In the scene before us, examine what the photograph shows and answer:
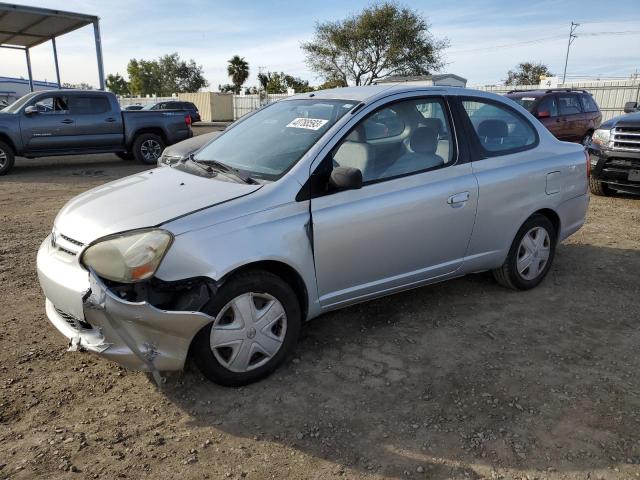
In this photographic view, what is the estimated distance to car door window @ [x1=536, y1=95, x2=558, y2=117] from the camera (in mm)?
11749

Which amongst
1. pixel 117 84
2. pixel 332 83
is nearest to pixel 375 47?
pixel 332 83

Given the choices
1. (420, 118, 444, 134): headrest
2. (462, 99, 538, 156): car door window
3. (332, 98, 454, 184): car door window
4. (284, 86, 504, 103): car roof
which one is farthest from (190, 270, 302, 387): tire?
(462, 99, 538, 156): car door window

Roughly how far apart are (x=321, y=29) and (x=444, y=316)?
4282cm

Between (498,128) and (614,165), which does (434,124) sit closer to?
(498,128)

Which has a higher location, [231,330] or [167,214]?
[167,214]

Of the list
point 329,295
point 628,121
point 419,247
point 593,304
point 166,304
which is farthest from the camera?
point 628,121

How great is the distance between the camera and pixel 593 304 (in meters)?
4.28

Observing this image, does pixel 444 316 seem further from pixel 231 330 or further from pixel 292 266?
pixel 231 330

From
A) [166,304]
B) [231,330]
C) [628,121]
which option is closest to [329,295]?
[231,330]

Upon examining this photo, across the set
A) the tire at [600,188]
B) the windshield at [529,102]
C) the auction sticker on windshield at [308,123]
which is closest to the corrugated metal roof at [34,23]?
the windshield at [529,102]

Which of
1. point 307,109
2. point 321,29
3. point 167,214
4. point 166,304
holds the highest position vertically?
point 321,29

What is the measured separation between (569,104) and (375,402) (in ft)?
39.0

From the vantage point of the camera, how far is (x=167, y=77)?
74250mm

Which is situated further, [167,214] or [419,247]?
[419,247]
